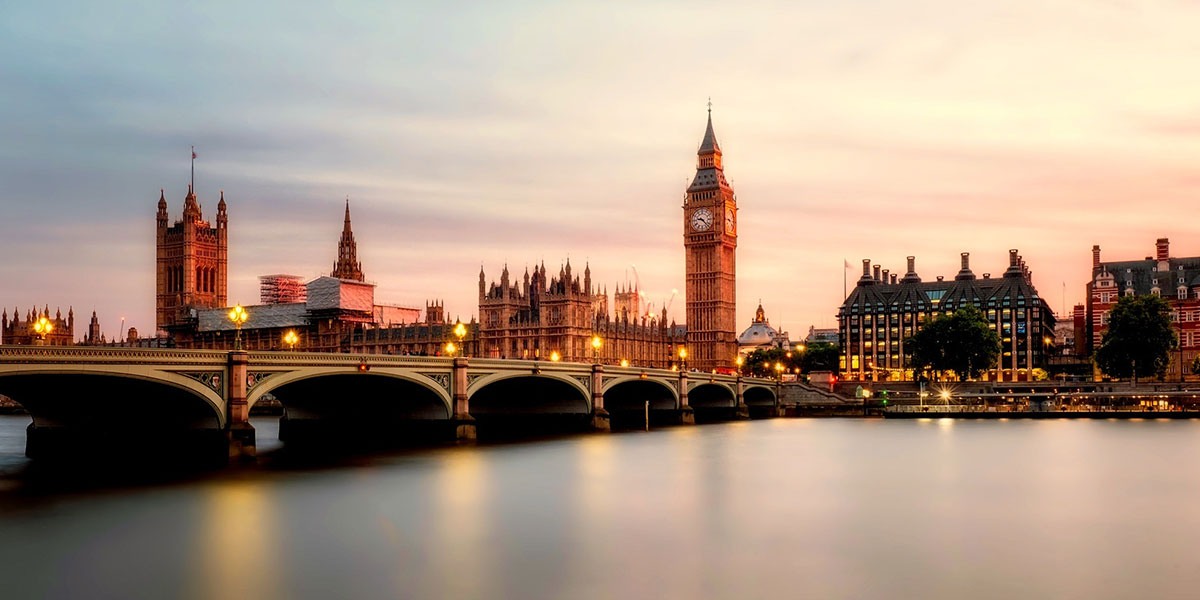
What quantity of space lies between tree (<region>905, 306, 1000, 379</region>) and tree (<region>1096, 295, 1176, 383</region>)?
40.2 ft

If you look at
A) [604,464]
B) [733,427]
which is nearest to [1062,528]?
[604,464]

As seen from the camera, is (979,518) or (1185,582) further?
(979,518)

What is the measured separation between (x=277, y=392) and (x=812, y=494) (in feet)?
114

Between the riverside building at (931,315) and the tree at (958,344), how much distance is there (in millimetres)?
35249

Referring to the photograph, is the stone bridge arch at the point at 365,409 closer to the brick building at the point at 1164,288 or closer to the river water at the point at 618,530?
the river water at the point at 618,530

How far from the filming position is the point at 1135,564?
27812 millimetres

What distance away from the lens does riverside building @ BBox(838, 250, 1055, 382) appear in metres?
171

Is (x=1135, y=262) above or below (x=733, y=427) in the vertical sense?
above

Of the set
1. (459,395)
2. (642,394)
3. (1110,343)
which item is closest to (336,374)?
(459,395)

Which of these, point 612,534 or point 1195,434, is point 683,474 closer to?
point 612,534

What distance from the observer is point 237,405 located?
47688 mm

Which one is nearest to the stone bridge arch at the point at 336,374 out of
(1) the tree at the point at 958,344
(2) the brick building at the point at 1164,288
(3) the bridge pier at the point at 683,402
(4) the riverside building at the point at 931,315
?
(3) the bridge pier at the point at 683,402

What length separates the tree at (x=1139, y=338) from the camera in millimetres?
115812

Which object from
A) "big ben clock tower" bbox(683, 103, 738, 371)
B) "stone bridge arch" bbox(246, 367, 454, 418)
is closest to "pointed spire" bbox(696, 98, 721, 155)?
"big ben clock tower" bbox(683, 103, 738, 371)
